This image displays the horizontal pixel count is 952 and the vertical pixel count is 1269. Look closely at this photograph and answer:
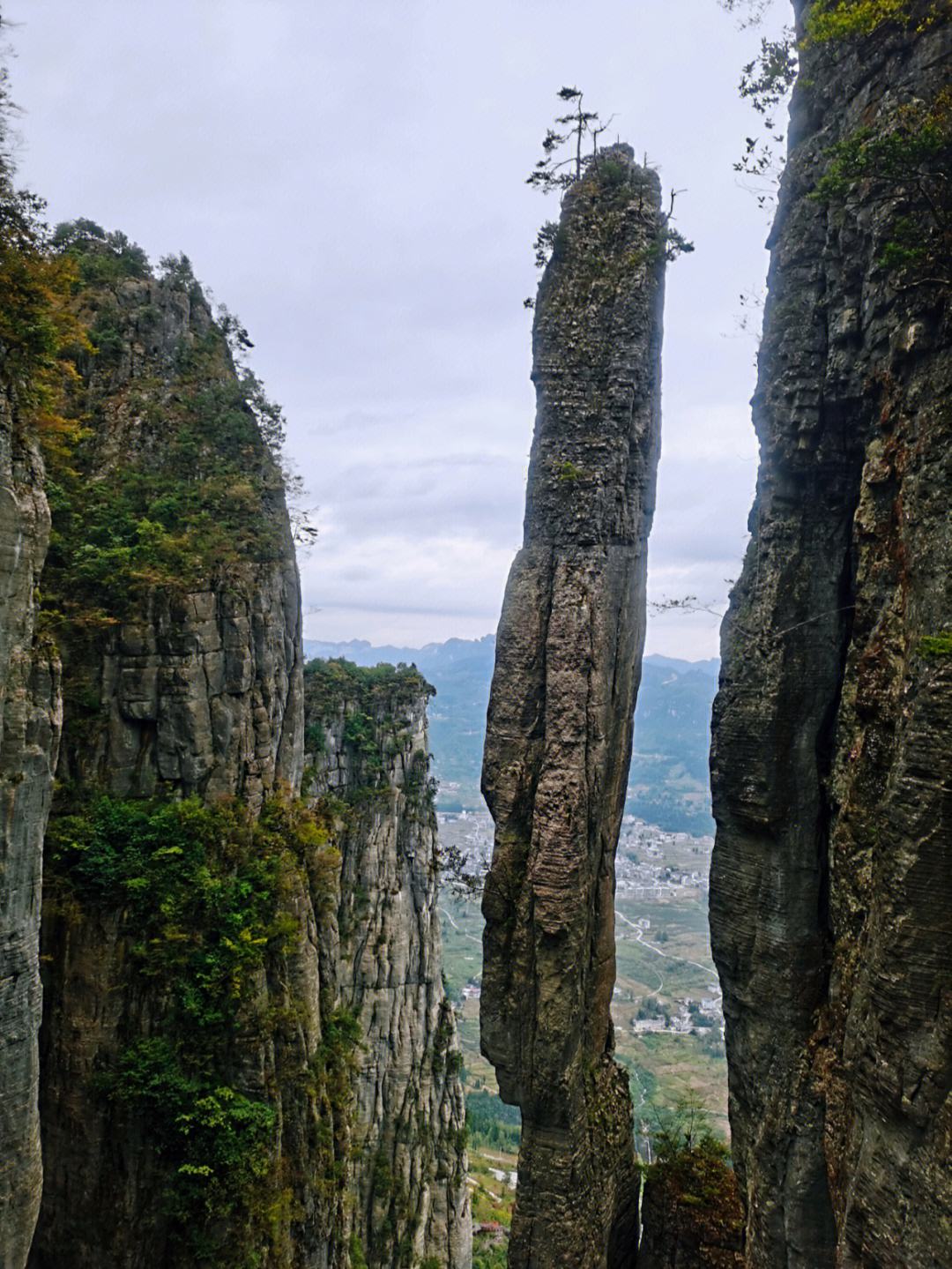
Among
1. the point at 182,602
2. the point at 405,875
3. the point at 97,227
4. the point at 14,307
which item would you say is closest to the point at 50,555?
the point at 182,602

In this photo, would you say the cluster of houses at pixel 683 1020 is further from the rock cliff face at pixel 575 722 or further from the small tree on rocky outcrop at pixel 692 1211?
the rock cliff face at pixel 575 722

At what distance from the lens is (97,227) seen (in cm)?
3159

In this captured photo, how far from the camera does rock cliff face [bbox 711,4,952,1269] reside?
25.6ft

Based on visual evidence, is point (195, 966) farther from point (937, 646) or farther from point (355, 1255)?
point (937, 646)

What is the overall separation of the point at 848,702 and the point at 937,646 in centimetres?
325

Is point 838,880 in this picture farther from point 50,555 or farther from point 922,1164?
point 50,555

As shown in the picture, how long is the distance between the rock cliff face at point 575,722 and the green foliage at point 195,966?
8205mm

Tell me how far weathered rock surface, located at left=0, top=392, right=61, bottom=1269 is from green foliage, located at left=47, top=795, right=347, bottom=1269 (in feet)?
14.3

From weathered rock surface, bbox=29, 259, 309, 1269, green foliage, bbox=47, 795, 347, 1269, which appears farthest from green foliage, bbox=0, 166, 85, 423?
green foliage, bbox=47, 795, 347, 1269

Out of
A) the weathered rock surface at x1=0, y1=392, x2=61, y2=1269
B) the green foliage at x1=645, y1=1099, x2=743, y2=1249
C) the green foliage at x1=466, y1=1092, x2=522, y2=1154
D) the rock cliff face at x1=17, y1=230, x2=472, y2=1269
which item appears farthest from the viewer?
the green foliage at x1=466, y1=1092, x2=522, y2=1154

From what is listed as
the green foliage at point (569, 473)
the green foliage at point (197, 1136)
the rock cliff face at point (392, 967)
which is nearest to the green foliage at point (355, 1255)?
the rock cliff face at point (392, 967)

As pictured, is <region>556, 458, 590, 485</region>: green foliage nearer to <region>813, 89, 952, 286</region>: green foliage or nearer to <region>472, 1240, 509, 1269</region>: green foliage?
<region>813, 89, 952, 286</region>: green foliage

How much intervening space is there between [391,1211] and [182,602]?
2530cm

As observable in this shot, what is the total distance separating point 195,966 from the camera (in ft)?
65.7
